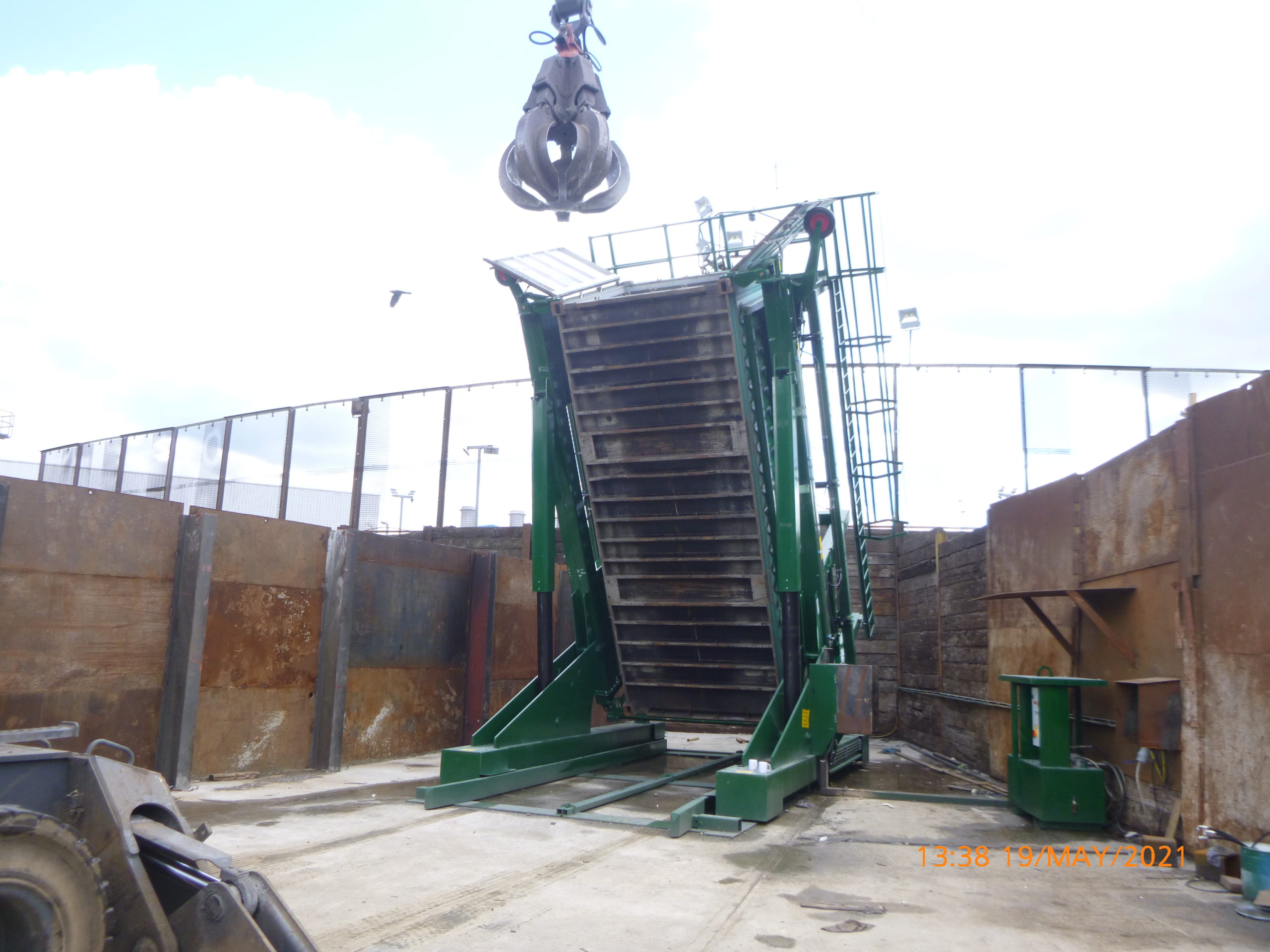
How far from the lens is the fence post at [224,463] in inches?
671

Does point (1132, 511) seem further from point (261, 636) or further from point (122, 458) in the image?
point (122, 458)

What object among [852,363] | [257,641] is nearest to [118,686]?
[257,641]

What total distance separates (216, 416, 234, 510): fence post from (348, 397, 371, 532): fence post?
2957mm

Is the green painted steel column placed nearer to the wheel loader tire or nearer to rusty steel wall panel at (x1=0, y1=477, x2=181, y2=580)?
rusty steel wall panel at (x1=0, y1=477, x2=181, y2=580)

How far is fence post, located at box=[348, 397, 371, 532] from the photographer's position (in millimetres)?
15625

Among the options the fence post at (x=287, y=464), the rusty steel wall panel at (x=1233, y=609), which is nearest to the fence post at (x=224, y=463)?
the fence post at (x=287, y=464)

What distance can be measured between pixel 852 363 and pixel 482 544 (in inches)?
333

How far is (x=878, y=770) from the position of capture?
36.6ft

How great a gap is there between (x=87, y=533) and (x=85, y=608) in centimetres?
63

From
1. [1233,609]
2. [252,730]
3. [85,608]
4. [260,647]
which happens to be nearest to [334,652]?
[260,647]

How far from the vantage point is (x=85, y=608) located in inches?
300

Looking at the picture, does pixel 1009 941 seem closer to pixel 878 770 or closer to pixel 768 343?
pixel 768 343

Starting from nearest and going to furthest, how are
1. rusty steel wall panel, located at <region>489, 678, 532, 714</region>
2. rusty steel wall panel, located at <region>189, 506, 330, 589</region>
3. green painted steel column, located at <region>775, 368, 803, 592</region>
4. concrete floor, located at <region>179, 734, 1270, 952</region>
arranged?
1. concrete floor, located at <region>179, 734, 1270, 952</region>
2. green painted steel column, located at <region>775, 368, 803, 592</region>
3. rusty steel wall panel, located at <region>189, 506, 330, 589</region>
4. rusty steel wall panel, located at <region>489, 678, 532, 714</region>

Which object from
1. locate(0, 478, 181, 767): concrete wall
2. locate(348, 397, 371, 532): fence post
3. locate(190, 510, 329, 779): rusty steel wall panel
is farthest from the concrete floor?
locate(348, 397, 371, 532): fence post
